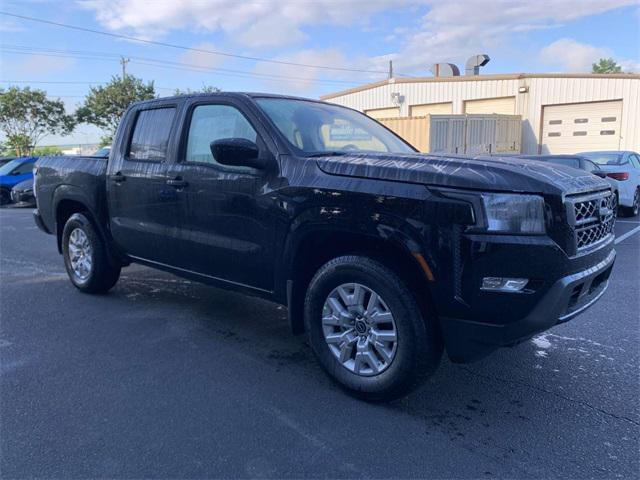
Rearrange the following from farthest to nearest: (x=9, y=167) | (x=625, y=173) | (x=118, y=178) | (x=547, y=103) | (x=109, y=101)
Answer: (x=109, y=101)
(x=547, y=103)
(x=9, y=167)
(x=625, y=173)
(x=118, y=178)

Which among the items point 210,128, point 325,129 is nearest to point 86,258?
point 210,128

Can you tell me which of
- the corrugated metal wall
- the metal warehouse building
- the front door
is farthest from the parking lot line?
the metal warehouse building

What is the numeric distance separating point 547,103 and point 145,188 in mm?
20576

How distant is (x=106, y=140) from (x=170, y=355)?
116ft

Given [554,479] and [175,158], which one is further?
[175,158]

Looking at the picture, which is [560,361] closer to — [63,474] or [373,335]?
[373,335]

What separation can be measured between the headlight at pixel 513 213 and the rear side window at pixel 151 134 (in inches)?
111

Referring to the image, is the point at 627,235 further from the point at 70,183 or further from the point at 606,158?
the point at 70,183

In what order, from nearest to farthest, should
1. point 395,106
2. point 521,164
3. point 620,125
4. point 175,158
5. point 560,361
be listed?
1. point 521,164
2. point 560,361
3. point 175,158
4. point 620,125
5. point 395,106

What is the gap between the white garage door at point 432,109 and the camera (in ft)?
77.2

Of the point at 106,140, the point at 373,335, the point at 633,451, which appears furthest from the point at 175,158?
the point at 106,140

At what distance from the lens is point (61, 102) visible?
Answer: 116ft

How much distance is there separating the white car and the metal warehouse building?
8624 mm

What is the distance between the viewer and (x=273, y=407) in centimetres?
314
